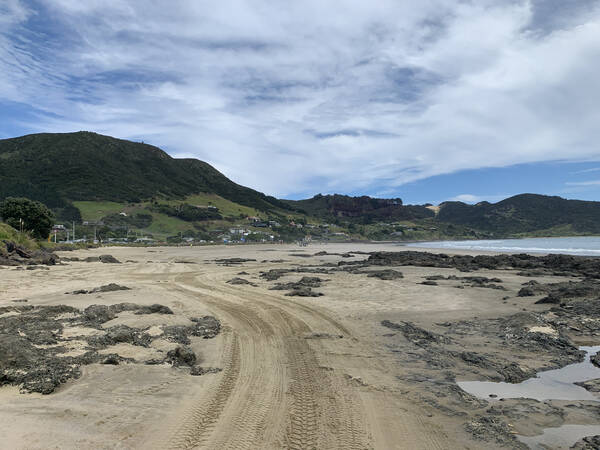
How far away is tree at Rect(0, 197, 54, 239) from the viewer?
185 ft

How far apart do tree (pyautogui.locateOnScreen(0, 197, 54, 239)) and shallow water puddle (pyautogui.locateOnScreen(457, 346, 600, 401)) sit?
6699 centimetres

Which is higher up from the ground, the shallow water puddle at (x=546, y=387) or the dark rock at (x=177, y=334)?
the dark rock at (x=177, y=334)

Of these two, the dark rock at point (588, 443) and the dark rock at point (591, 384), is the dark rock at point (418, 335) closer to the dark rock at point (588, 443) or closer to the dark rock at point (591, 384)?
the dark rock at point (591, 384)

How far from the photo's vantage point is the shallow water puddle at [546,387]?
659 cm

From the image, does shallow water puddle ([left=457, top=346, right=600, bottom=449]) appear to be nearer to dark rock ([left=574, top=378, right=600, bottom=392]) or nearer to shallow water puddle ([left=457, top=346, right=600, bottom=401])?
shallow water puddle ([left=457, top=346, right=600, bottom=401])

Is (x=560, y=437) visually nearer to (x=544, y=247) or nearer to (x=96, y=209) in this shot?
(x=544, y=247)

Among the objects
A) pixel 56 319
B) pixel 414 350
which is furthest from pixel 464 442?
pixel 56 319

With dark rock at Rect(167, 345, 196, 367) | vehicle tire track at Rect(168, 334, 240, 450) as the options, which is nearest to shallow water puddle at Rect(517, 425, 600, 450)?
vehicle tire track at Rect(168, 334, 240, 450)

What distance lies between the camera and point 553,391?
269 inches

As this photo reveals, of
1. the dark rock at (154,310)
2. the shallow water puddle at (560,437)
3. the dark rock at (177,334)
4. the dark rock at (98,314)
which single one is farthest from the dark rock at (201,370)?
the dark rock at (154,310)

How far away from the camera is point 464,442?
4887 mm

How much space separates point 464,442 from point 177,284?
1937 centimetres

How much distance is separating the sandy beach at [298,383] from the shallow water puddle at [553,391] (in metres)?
0.22

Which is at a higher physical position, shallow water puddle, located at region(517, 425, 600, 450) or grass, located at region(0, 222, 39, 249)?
grass, located at region(0, 222, 39, 249)
